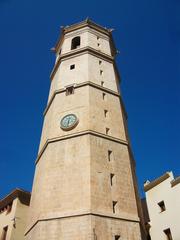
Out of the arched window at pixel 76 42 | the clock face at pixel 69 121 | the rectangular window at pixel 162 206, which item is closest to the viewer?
the rectangular window at pixel 162 206

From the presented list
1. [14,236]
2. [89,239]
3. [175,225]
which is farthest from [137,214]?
[14,236]

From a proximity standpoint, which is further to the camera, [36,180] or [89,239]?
[36,180]

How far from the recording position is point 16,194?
25344 millimetres

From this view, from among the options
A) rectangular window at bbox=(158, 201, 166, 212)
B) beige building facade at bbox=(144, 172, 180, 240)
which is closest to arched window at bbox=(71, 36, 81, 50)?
beige building facade at bbox=(144, 172, 180, 240)

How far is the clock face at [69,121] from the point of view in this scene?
21.8 metres

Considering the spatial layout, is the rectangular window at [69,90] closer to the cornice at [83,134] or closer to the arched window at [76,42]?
the cornice at [83,134]

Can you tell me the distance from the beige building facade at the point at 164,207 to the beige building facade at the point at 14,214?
431 inches

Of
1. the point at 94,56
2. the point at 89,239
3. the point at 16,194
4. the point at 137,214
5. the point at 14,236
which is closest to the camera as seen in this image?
the point at 89,239

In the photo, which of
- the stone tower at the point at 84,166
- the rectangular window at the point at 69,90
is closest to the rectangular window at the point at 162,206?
the stone tower at the point at 84,166

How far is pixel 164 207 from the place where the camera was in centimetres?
1983

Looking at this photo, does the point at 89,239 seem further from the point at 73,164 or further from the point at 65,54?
the point at 65,54

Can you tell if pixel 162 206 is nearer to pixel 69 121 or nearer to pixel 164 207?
pixel 164 207

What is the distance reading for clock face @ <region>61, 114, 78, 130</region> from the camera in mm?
21814

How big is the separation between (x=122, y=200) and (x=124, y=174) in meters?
2.18
